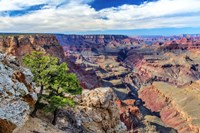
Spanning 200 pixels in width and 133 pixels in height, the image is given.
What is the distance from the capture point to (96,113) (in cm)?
5012

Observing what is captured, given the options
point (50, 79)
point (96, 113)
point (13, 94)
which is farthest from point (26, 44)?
point (13, 94)

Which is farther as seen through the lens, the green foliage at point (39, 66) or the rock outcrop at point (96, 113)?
the rock outcrop at point (96, 113)

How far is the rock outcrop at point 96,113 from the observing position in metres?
48.6

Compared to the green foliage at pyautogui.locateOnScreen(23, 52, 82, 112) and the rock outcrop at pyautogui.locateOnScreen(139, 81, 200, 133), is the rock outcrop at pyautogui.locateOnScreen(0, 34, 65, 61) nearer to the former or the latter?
the rock outcrop at pyautogui.locateOnScreen(139, 81, 200, 133)

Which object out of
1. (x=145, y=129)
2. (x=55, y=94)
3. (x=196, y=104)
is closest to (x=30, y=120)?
(x=55, y=94)

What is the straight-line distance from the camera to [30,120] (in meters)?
37.3

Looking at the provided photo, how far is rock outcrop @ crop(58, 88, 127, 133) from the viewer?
4859cm

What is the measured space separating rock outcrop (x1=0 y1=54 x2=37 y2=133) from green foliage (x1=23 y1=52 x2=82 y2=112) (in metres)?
2.29

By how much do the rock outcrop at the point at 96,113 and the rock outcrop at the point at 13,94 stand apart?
1161 centimetres

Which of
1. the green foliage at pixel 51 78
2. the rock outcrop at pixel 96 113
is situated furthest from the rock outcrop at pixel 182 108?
the green foliage at pixel 51 78

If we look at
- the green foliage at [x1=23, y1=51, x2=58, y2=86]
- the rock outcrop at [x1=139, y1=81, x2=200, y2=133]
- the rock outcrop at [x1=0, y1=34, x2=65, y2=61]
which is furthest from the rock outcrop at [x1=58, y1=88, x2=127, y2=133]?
the rock outcrop at [x1=139, y1=81, x2=200, y2=133]

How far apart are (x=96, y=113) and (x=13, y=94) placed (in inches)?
785

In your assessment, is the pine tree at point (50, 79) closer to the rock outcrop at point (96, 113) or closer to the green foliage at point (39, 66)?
the green foliage at point (39, 66)

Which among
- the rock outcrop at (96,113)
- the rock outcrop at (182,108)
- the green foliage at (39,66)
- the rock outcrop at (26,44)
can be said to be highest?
the green foliage at (39,66)
